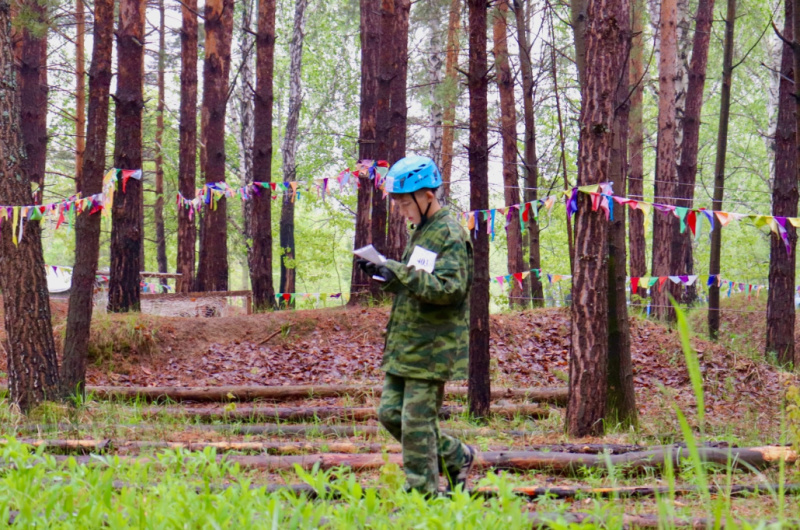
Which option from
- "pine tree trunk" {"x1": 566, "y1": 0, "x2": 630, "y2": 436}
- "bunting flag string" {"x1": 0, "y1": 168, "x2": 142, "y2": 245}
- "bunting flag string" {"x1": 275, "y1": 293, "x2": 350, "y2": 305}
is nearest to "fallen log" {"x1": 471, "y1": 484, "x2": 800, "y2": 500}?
"pine tree trunk" {"x1": 566, "y1": 0, "x2": 630, "y2": 436}

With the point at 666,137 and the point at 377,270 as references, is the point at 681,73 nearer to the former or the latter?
the point at 666,137

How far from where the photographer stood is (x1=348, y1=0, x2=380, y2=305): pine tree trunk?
45.7ft

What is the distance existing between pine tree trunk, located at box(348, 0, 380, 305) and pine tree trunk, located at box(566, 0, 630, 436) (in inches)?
263

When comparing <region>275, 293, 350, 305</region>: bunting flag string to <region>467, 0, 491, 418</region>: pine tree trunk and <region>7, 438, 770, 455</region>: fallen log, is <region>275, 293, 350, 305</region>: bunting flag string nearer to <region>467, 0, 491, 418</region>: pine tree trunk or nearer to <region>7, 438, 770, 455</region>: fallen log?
<region>467, 0, 491, 418</region>: pine tree trunk

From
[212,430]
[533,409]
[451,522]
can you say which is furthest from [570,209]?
[451,522]

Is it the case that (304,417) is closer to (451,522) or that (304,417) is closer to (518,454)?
(518,454)

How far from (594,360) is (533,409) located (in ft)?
5.80

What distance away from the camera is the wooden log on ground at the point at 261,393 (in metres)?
8.84

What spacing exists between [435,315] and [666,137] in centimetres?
1243

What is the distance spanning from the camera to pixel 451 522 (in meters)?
3.01

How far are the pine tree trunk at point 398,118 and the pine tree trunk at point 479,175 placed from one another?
545 centimetres

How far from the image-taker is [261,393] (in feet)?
29.4

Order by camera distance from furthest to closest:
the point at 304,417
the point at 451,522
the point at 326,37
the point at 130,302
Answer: the point at 326,37
the point at 130,302
the point at 304,417
the point at 451,522

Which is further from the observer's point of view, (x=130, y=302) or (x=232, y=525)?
(x=130, y=302)
